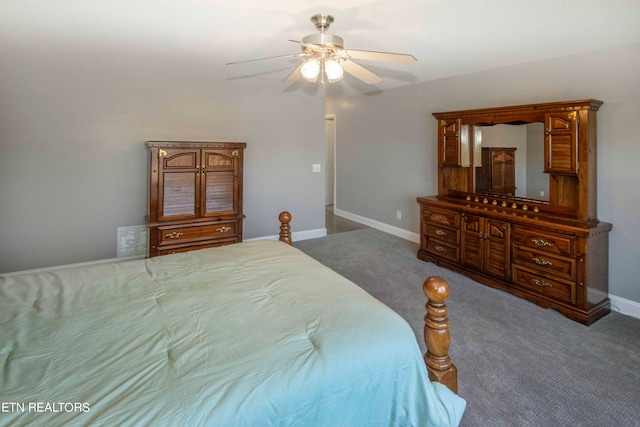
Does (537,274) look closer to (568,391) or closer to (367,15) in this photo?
(568,391)

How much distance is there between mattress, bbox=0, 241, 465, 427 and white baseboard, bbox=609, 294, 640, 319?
255 cm

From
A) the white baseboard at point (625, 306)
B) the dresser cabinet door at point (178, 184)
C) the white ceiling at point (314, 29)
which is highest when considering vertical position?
the white ceiling at point (314, 29)

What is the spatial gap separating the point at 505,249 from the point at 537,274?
0.36 metres

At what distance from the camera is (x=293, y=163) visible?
522 cm

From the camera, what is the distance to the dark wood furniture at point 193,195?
3.67 m

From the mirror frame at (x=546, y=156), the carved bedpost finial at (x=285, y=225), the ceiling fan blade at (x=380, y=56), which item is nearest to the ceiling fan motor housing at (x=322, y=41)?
the ceiling fan blade at (x=380, y=56)

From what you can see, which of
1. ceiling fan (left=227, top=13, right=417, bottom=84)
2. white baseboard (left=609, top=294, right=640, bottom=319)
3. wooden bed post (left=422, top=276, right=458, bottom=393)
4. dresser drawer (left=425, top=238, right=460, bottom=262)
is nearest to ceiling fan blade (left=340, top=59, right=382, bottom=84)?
ceiling fan (left=227, top=13, right=417, bottom=84)

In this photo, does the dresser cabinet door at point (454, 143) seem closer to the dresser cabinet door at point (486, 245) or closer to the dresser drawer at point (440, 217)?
the dresser drawer at point (440, 217)

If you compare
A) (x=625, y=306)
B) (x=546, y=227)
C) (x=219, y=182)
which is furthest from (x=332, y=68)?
(x=625, y=306)

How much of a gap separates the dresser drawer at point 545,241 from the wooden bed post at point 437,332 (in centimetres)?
197

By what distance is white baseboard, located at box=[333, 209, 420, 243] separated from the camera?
5.31 m

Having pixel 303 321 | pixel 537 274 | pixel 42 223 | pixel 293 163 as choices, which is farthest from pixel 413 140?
pixel 42 223

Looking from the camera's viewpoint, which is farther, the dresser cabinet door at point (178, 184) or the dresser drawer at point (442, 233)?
the dresser drawer at point (442, 233)

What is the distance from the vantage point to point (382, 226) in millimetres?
5926
